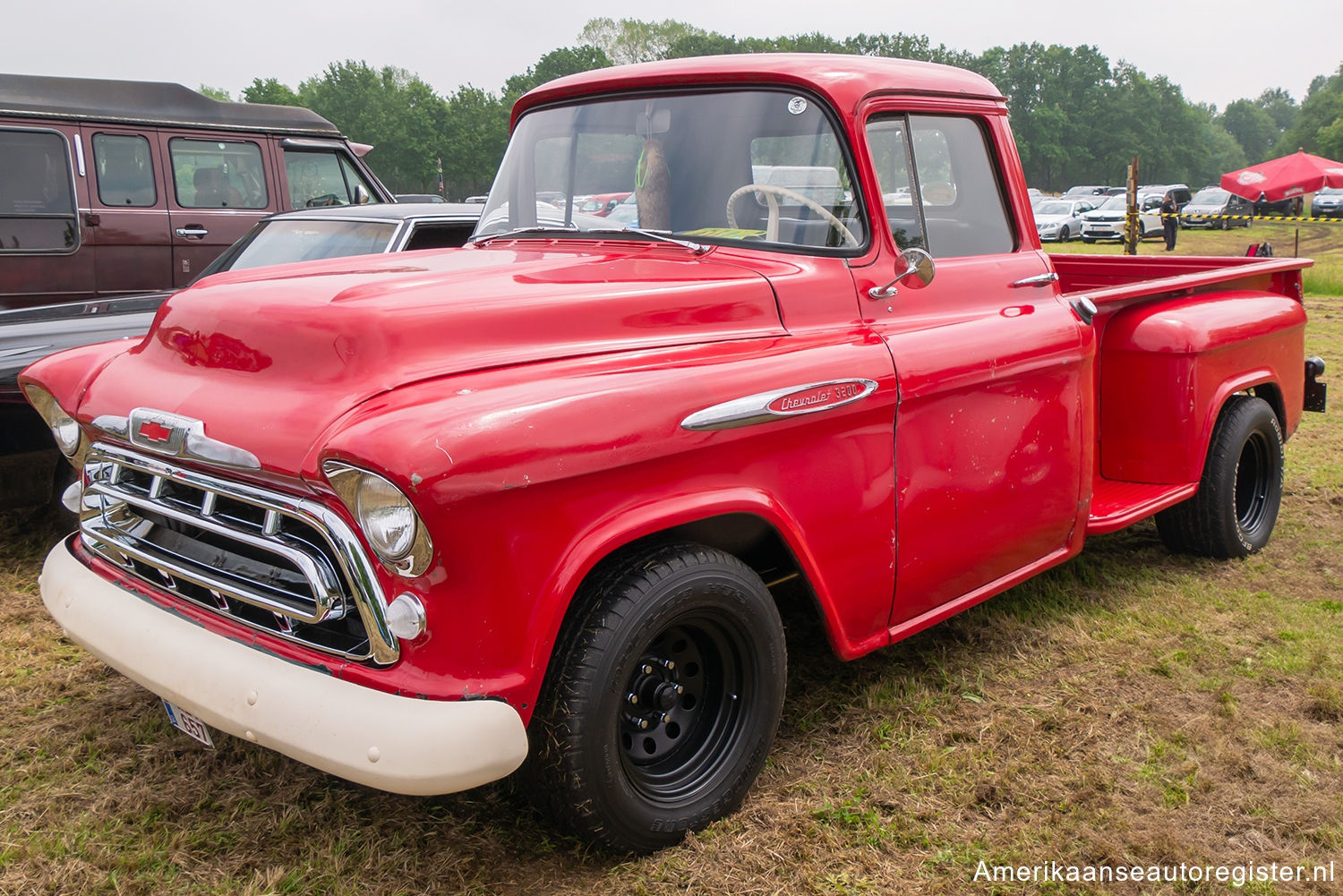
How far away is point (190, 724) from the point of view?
2467mm

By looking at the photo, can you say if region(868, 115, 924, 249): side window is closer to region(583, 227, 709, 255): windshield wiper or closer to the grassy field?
region(583, 227, 709, 255): windshield wiper

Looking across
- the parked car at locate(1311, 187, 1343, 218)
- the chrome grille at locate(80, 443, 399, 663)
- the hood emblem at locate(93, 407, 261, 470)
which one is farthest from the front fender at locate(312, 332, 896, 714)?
the parked car at locate(1311, 187, 1343, 218)

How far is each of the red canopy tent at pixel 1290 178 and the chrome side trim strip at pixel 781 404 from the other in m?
29.1

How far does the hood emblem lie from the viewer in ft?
7.17

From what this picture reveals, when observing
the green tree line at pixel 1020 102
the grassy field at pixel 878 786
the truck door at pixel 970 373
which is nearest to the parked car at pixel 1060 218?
the truck door at pixel 970 373

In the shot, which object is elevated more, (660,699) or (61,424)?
(61,424)

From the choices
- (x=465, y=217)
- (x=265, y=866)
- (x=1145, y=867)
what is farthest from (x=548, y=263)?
(x=465, y=217)

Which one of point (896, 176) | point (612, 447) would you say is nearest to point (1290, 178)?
point (896, 176)

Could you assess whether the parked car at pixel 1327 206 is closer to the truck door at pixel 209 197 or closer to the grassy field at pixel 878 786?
the truck door at pixel 209 197

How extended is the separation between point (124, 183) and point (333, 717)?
675 cm

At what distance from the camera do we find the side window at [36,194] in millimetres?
7031

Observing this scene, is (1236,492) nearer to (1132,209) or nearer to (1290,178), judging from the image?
(1132,209)

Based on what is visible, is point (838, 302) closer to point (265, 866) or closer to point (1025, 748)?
point (1025, 748)

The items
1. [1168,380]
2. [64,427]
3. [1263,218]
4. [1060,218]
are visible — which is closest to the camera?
[64,427]
